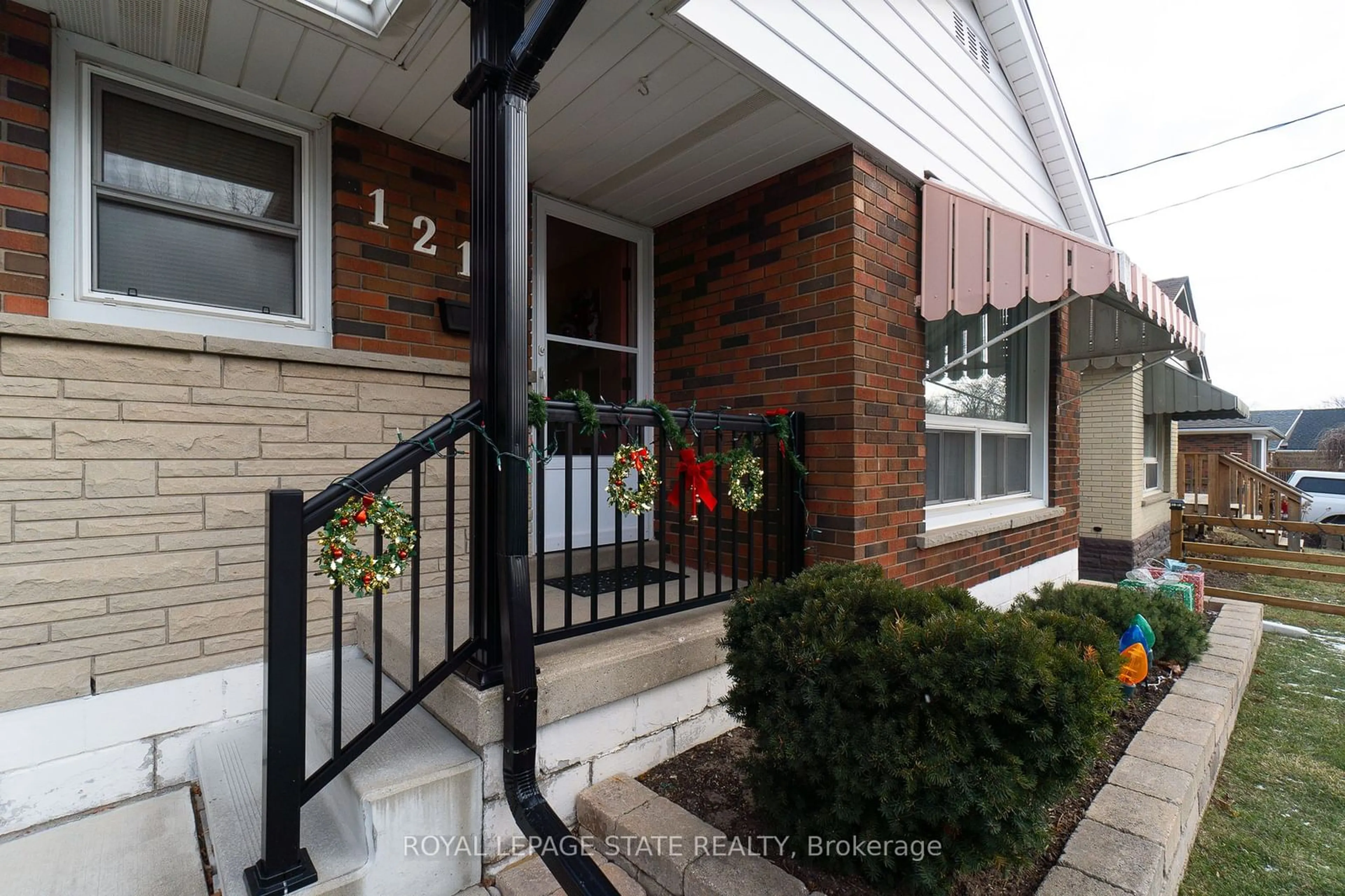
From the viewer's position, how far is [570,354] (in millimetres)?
3709

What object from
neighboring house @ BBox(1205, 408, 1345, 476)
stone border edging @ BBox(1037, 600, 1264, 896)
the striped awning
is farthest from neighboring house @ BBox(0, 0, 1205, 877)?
neighboring house @ BBox(1205, 408, 1345, 476)

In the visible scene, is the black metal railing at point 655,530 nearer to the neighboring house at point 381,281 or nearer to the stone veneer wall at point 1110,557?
the neighboring house at point 381,281

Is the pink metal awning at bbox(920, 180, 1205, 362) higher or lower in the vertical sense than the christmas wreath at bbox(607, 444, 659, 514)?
higher

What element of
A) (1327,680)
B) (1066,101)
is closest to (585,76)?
(1066,101)

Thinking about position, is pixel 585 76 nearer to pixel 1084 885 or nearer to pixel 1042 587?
pixel 1084 885

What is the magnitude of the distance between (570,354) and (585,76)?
5.28ft

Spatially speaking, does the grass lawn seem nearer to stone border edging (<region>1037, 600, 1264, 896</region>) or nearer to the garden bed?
stone border edging (<region>1037, 600, 1264, 896</region>)

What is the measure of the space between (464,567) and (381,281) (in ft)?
4.60

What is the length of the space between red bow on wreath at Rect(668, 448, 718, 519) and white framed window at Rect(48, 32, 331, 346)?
168 cm

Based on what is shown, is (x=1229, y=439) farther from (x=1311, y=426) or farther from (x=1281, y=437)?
(x=1311, y=426)

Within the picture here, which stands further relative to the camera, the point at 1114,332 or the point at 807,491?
the point at 1114,332

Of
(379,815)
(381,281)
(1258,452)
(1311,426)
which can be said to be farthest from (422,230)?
(1311,426)

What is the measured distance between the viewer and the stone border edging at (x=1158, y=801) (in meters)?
1.60

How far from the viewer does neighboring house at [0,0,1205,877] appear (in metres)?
2.02
